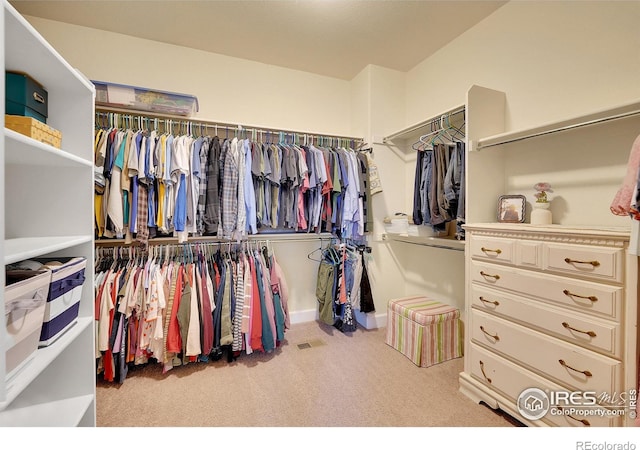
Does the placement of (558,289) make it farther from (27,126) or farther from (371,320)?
(27,126)

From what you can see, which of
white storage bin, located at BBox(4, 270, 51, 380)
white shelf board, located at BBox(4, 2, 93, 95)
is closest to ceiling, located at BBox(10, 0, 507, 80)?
white shelf board, located at BBox(4, 2, 93, 95)

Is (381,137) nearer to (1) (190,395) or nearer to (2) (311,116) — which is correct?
(2) (311,116)

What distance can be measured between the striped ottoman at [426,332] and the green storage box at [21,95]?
2.40 m

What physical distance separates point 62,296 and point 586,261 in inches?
85.5

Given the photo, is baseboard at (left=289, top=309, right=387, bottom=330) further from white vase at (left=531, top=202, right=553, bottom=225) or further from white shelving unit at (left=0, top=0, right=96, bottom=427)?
white shelving unit at (left=0, top=0, right=96, bottom=427)

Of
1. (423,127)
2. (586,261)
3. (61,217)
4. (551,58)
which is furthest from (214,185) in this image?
(551,58)

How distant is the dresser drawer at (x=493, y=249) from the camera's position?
4.96ft

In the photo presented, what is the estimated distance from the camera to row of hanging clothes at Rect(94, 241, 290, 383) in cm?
184

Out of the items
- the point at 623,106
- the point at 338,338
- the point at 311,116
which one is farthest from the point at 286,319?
the point at 623,106

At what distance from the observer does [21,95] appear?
92cm

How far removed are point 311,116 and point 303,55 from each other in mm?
566

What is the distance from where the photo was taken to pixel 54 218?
1.12m

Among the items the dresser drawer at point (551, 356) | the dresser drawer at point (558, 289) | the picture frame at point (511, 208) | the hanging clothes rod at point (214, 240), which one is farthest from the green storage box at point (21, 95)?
the picture frame at point (511, 208)

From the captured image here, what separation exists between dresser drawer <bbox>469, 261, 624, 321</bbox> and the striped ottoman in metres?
0.57
